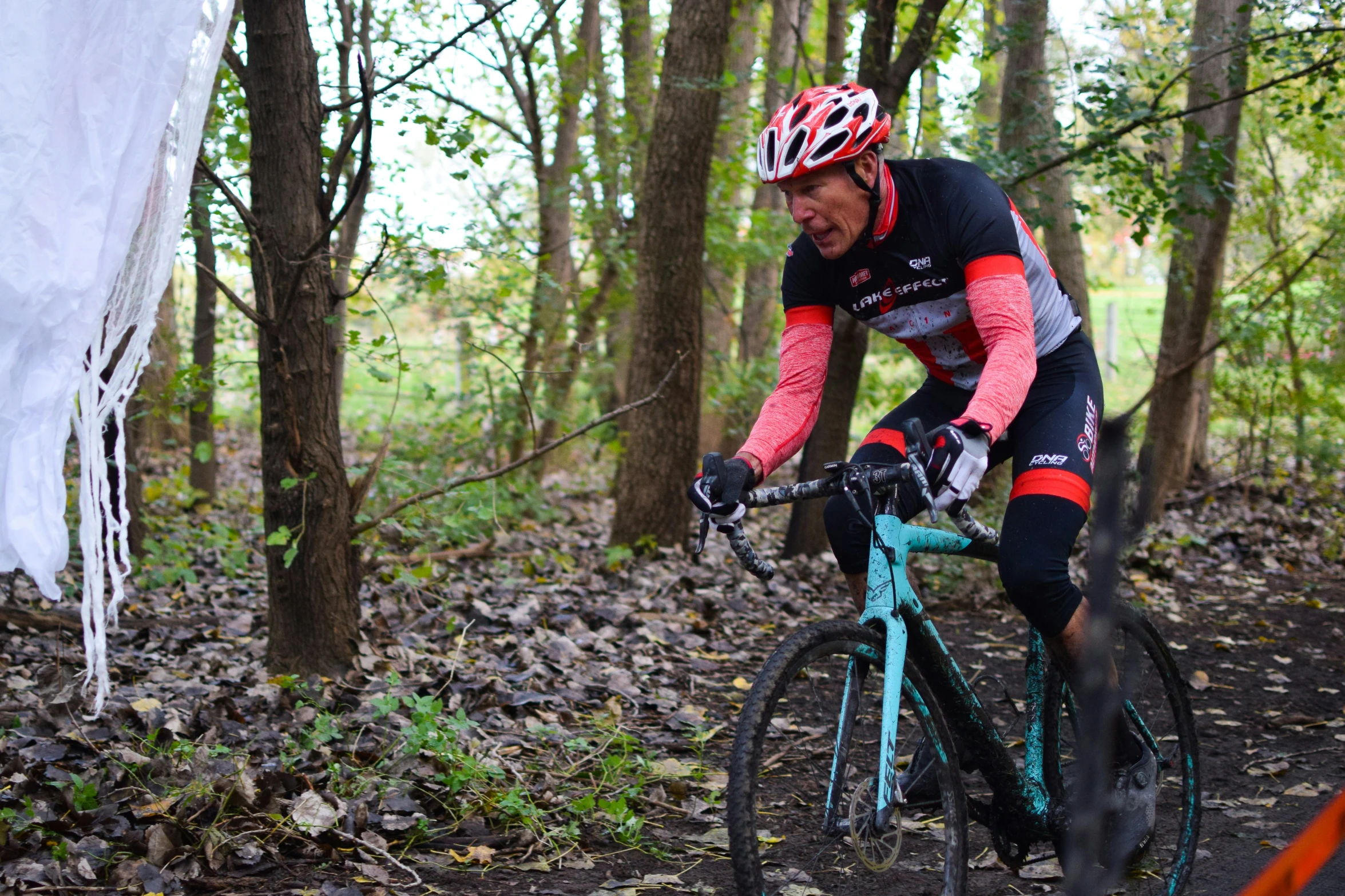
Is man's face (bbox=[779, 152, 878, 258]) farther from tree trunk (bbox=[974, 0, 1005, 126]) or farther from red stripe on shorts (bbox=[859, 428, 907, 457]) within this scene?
tree trunk (bbox=[974, 0, 1005, 126])

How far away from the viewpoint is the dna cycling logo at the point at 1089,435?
3.06 metres

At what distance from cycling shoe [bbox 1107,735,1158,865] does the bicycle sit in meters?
0.06

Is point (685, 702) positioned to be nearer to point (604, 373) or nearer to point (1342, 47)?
point (1342, 47)

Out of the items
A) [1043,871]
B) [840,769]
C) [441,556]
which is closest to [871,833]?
[840,769]

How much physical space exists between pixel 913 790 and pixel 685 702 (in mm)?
2325

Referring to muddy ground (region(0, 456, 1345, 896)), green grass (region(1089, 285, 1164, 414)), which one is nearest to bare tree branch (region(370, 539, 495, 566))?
muddy ground (region(0, 456, 1345, 896))

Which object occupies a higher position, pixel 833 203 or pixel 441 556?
pixel 833 203

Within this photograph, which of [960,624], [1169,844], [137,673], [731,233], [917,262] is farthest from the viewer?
[731,233]

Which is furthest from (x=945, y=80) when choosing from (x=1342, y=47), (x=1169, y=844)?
(x=1169, y=844)

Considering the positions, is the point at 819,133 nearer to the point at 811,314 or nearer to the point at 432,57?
the point at 811,314

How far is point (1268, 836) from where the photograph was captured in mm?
3752

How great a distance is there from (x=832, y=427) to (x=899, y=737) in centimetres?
597

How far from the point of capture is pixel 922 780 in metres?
2.83

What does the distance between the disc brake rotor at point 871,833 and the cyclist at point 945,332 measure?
60 centimetres
